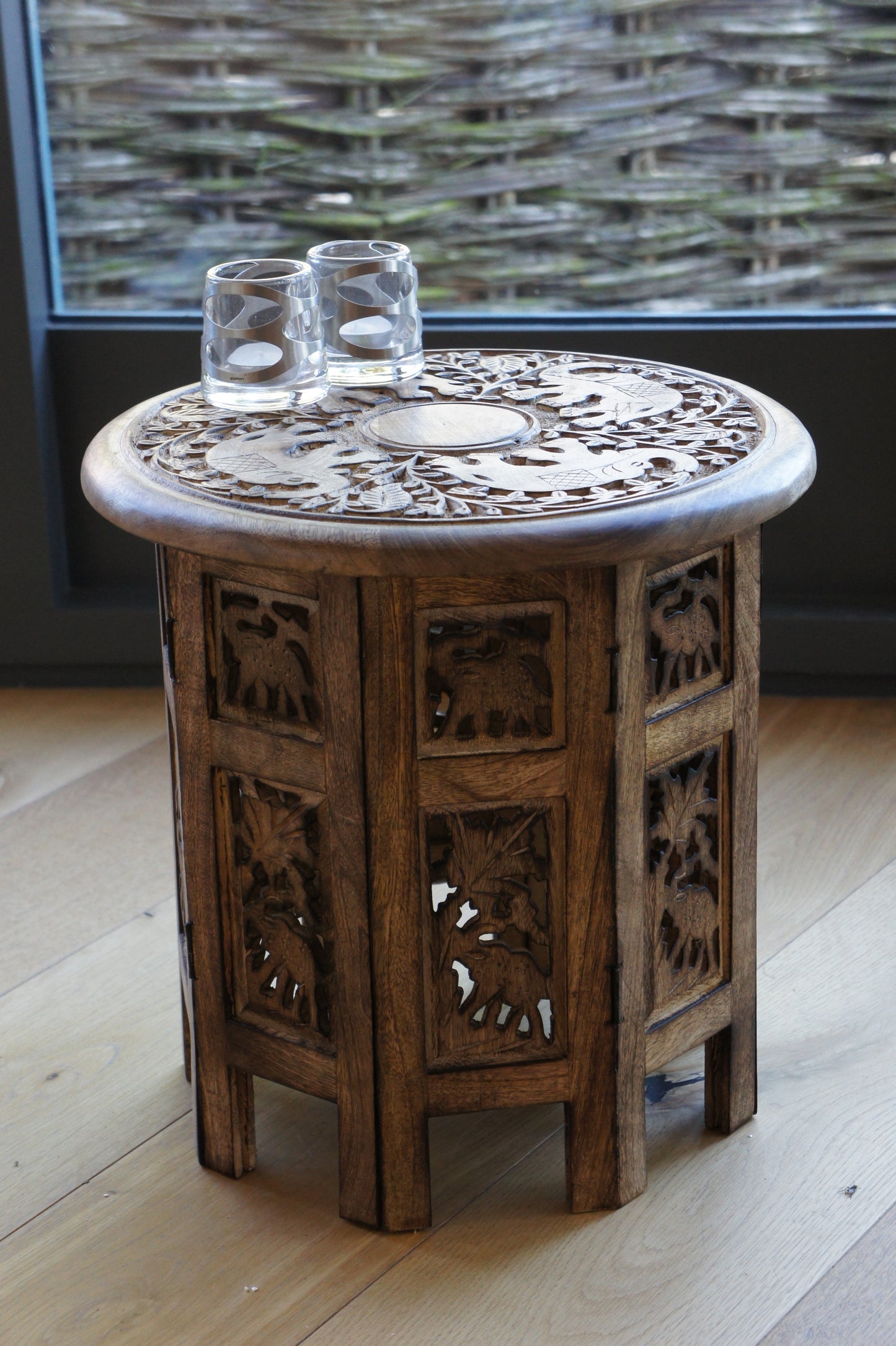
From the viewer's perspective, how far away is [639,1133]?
127cm

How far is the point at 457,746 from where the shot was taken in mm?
1128

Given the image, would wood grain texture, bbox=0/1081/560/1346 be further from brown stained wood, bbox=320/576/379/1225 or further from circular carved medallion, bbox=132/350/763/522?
circular carved medallion, bbox=132/350/763/522

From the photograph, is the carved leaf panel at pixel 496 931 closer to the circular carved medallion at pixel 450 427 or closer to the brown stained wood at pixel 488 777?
the brown stained wood at pixel 488 777

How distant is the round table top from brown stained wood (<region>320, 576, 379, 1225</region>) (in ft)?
0.22

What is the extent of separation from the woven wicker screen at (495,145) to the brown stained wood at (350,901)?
132 cm

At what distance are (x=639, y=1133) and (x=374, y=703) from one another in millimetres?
464

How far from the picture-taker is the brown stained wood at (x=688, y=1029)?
1.27 meters

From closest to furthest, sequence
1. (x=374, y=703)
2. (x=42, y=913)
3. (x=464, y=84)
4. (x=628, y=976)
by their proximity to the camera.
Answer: (x=374, y=703)
(x=628, y=976)
(x=42, y=913)
(x=464, y=84)

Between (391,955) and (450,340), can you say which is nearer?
(391,955)

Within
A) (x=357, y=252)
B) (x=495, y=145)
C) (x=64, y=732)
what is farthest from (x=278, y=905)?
(x=495, y=145)

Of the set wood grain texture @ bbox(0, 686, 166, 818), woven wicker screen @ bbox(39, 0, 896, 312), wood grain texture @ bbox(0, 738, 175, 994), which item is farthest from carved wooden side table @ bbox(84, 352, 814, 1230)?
woven wicker screen @ bbox(39, 0, 896, 312)

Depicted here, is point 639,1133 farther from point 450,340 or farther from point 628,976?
point 450,340

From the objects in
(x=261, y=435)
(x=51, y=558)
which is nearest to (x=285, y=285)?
(x=261, y=435)

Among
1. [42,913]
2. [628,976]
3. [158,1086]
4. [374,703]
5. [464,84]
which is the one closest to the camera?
[374,703]
